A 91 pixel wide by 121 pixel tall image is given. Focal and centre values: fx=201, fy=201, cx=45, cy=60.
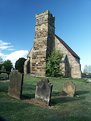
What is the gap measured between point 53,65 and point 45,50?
3230mm

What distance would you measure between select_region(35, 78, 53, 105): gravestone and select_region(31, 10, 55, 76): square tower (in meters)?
22.9

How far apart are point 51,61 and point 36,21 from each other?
8737 mm

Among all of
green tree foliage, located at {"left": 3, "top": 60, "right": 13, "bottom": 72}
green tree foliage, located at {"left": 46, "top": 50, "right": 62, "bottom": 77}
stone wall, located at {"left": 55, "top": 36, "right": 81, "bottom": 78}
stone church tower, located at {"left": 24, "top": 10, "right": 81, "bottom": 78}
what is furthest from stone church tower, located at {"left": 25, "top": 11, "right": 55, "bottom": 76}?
green tree foliage, located at {"left": 3, "top": 60, "right": 13, "bottom": 72}

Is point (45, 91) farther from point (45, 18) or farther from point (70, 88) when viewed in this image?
point (45, 18)

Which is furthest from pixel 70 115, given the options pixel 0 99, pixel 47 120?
pixel 0 99

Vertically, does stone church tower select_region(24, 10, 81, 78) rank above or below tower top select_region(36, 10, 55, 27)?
below

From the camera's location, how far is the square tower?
34.8m

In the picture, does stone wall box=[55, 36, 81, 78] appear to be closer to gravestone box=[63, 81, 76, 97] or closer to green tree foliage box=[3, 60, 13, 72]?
green tree foliage box=[3, 60, 13, 72]

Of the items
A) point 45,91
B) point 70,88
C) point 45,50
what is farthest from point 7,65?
point 45,91

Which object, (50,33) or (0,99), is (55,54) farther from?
(0,99)

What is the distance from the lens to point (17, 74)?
11.6 metres

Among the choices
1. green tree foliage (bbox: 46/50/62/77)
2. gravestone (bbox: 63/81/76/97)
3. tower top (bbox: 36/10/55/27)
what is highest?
tower top (bbox: 36/10/55/27)

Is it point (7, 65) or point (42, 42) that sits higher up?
point (42, 42)

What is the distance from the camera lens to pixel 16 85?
37.6 feet
